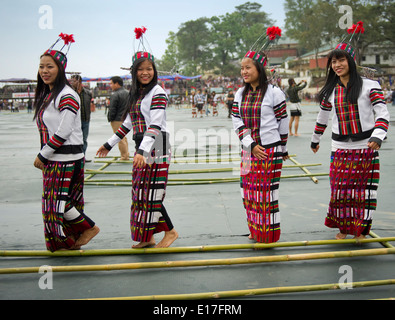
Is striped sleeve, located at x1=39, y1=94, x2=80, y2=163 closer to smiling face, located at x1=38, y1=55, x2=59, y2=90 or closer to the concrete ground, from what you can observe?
smiling face, located at x1=38, y1=55, x2=59, y2=90

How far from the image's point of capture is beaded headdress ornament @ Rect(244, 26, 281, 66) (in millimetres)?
4117

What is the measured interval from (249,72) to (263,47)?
29cm

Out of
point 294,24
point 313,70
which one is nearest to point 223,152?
point 313,70

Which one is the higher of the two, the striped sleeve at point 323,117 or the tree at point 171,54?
the tree at point 171,54

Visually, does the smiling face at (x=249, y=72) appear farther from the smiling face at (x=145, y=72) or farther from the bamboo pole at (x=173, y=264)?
the bamboo pole at (x=173, y=264)

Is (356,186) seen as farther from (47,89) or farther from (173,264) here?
(47,89)

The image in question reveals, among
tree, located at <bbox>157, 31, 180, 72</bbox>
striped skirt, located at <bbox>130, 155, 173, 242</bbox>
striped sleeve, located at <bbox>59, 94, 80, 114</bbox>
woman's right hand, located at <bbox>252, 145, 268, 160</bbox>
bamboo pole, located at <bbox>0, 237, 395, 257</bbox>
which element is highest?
tree, located at <bbox>157, 31, 180, 72</bbox>

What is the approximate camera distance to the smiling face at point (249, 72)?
4.07 meters

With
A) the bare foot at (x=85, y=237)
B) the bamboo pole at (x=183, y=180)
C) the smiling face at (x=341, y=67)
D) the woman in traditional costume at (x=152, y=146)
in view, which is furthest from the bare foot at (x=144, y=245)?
the bamboo pole at (x=183, y=180)

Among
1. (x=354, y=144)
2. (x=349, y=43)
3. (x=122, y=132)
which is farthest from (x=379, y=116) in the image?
(x=122, y=132)

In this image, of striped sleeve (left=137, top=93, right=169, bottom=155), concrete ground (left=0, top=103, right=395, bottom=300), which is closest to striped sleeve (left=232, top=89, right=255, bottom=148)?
striped sleeve (left=137, top=93, right=169, bottom=155)

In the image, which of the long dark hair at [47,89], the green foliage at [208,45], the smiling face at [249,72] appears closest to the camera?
the long dark hair at [47,89]

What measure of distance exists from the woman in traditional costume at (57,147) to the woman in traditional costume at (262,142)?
1.43 metres
